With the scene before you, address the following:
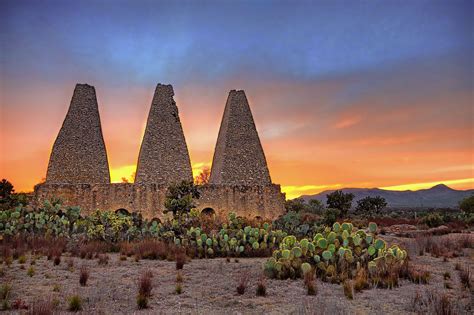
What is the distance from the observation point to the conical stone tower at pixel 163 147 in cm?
2594

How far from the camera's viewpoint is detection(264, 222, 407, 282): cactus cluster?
9.31 metres

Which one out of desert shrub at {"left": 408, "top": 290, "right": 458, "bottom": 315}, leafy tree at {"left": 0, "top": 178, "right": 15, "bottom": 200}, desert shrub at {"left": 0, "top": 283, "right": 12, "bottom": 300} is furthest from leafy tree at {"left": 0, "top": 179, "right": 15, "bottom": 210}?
desert shrub at {"left": 408, "top": 290, "right": 458, "bottom": 315}

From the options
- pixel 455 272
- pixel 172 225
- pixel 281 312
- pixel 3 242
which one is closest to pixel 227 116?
pixel 172 225

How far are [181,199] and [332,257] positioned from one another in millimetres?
9243

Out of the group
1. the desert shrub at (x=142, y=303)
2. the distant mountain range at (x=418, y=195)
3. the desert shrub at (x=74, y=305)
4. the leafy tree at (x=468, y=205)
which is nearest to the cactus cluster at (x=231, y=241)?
the desert shrub at (x=142, y=303)

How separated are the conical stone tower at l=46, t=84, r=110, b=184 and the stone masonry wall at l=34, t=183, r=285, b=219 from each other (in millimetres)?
2627

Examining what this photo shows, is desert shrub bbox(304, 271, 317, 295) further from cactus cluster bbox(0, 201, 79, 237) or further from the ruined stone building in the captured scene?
the ruined stone building

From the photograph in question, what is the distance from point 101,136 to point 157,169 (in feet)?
16.9

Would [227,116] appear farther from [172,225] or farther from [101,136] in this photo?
[172,225]

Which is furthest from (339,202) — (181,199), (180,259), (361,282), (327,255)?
(361,282)

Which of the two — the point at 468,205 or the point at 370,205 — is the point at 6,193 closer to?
the point at 370,205

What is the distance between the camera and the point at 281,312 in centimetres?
680

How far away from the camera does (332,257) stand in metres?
9.69

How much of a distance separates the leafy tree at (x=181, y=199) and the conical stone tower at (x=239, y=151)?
729 cm
